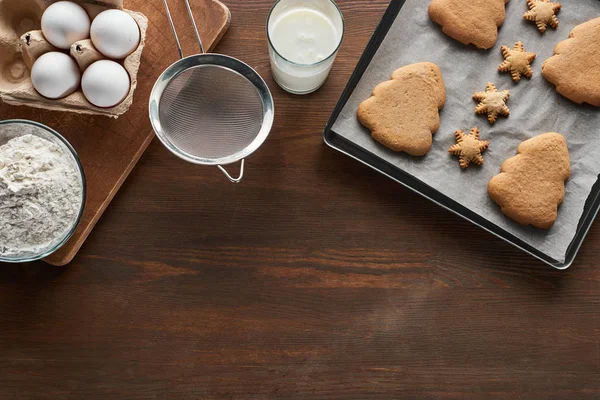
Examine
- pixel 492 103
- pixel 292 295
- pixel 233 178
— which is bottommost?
pixel 292 295

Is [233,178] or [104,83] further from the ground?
[104,83]

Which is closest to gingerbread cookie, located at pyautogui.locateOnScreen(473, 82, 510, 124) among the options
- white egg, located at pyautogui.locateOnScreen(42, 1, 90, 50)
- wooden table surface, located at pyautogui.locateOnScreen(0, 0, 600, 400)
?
wooden table surface, located at pyautogui.locateOnScreen(0, 0, 600, 400)

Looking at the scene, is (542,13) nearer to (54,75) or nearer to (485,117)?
(485,117)

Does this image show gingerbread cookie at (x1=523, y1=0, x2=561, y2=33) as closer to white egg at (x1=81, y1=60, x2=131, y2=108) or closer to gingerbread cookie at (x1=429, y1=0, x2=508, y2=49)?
gingerbread cookie at (x1=429, y1=0, x2=508, y2=49)

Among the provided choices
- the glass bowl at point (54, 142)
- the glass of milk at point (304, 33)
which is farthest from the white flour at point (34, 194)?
the glass of milk at point (304, 33)

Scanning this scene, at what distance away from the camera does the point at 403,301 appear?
1217 millimetres

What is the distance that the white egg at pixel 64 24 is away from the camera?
103 cm

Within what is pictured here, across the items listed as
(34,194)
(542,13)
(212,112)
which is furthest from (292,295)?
(542,13)

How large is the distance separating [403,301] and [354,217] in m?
0.22

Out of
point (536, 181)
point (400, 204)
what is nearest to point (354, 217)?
point (400, 204)

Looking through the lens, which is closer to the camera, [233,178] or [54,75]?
[54,75]

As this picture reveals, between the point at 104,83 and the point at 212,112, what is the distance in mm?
237

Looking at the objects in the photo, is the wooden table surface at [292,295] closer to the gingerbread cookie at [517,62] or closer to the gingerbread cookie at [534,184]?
the gingerbread cookie at [534,184]

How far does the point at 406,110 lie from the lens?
1.18 m
